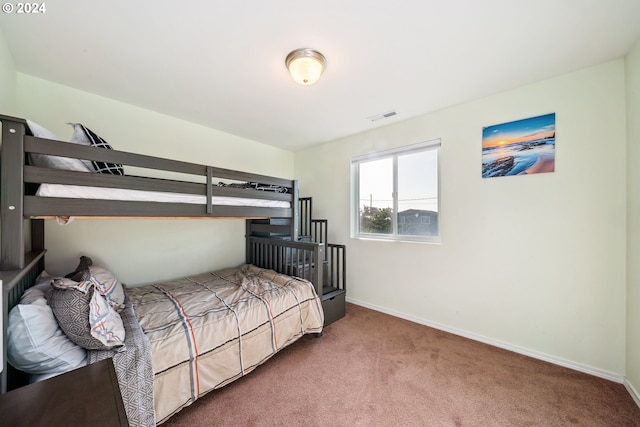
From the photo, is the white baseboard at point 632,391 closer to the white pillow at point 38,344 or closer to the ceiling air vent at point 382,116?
the ceiling air vent at point 382,116

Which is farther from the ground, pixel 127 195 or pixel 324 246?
pixel 127 195

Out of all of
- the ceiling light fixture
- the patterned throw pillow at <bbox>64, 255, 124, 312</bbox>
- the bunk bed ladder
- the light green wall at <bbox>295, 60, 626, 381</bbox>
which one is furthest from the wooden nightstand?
the light green wall at <bbox>295, 60, 626, 381</bbox>

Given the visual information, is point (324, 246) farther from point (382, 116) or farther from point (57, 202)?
point (57, 202)

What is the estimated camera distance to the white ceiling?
1.31 m

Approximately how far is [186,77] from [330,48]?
1.21 m

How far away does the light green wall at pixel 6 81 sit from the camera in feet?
4.96

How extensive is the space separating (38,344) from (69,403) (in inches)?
21.6

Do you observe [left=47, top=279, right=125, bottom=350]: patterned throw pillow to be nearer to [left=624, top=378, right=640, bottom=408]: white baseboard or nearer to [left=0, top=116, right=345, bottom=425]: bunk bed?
[left=0, top=116, right=345, bottom=425]: bunk bed

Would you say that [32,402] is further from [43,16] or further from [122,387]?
[43,16]

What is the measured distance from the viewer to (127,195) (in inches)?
59.3

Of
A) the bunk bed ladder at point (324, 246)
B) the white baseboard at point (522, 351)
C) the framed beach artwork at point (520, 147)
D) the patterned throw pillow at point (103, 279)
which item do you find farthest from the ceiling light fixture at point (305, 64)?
the white baseboard at point (522, 351)

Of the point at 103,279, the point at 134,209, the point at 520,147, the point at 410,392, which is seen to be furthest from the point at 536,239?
the point at 103,279

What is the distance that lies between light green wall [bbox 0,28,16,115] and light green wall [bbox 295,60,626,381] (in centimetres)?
320

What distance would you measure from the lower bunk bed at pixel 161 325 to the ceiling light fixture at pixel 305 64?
1.52m
